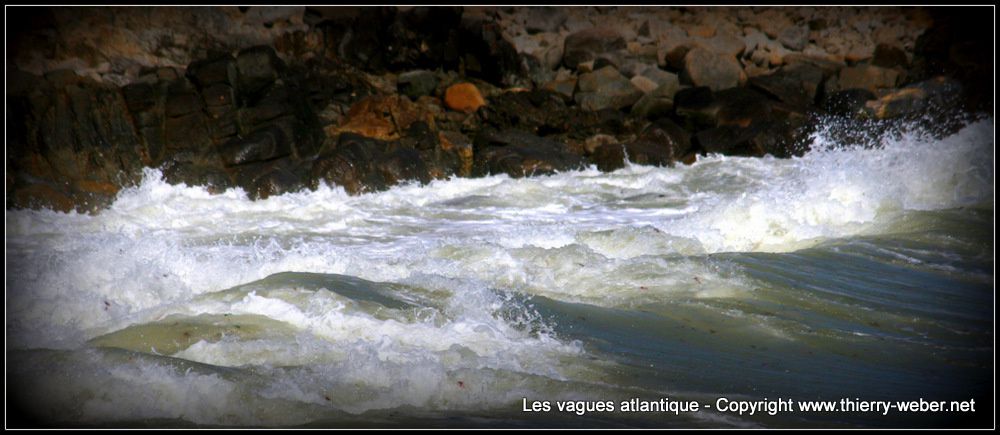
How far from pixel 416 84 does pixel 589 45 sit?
5.21 metres

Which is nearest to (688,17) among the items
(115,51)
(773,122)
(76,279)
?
(773,122)

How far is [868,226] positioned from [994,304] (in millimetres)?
2323

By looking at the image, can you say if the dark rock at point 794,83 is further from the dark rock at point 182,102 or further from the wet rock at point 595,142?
the dark rock at point 182,102

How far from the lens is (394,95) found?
53.0ft

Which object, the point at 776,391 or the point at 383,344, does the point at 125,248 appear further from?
the point at 776,391

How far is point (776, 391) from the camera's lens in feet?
10.5

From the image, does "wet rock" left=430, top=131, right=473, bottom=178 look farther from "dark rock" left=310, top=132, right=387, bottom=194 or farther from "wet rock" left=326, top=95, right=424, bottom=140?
"dark rock" left=310, top=132, right=387, bottom=194

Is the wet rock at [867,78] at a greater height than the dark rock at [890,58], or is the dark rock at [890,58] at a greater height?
the dark rock at [890,58]

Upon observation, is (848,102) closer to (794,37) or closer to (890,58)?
(890,58)

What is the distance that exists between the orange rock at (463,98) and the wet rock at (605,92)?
89.3 inches

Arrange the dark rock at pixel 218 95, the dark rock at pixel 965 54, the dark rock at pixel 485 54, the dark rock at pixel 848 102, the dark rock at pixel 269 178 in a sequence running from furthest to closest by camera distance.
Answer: the dark rock at pixel 485 54 < the dark rock at pixel 848 102 < the dark rock at pixel 965 54 < the dark rock at pixel 218 95 < the dark rock at pixel 269 178

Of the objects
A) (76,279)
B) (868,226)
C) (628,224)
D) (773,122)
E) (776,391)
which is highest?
(773,122)

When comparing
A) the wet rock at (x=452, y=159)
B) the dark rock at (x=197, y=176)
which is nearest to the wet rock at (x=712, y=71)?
the wet rock at (x=452, y=159)

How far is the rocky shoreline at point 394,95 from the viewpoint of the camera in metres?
12.2
